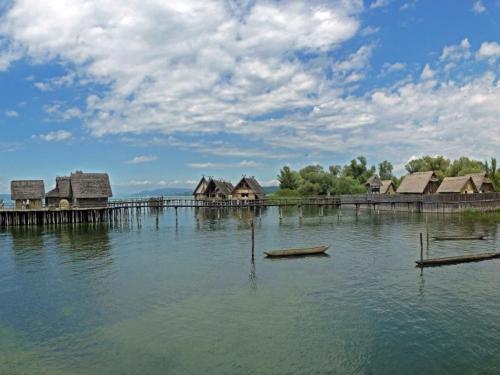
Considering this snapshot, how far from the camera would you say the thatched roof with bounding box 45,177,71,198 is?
5541cm

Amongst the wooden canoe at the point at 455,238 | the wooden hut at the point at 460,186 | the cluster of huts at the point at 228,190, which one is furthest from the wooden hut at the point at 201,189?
the wooden canoe at the point at 455,238

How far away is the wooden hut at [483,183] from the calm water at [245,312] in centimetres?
3162

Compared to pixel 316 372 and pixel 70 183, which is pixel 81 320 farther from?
pixel 70 183

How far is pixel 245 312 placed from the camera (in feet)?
57.9

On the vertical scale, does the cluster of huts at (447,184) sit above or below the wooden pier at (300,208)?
above

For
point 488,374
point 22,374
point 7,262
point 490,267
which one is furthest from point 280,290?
point 7,262

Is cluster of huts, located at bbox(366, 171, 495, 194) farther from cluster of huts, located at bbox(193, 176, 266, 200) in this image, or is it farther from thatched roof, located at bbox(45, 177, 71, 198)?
thatched roof, located at bbox(45, 177, 71, 198)

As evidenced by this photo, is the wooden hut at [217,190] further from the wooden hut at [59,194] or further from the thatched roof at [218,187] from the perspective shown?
the wooden hut at [59,194]

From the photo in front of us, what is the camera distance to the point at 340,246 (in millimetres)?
33594

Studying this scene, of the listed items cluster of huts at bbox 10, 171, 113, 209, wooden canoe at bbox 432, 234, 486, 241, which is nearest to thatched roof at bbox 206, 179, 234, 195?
cluster of huts at bbox 10, 171, 113, 209

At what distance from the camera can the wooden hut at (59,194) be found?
182 feet

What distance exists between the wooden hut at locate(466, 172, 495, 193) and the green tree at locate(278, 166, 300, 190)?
48105mm

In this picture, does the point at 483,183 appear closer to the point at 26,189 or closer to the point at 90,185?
the point at 90,185

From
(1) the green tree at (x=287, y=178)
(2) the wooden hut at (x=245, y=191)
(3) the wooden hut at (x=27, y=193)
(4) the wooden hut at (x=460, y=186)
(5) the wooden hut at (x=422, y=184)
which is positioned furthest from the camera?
(1) the green tree at (x=287, y=178)
